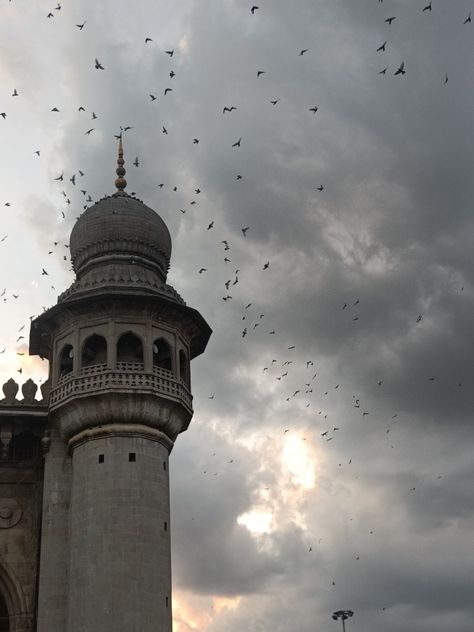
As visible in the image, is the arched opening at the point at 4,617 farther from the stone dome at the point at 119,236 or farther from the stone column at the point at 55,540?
the stone dome at the point at 119,236

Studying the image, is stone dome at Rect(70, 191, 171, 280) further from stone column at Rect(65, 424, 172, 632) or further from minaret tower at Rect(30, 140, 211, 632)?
stone column at Rect(65, 424, 172, 632)

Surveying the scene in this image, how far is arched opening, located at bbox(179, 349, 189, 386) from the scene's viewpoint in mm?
38156

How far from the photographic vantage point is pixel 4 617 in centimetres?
3469

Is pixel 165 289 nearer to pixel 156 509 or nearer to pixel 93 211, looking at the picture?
pixel 93 211

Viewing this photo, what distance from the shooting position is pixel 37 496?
3641cm

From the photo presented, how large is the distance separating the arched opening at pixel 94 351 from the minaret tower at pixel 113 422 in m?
0.05

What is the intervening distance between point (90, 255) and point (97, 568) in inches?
586

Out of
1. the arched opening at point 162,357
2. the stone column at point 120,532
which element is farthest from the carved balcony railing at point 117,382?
the arched opening at point 162,357

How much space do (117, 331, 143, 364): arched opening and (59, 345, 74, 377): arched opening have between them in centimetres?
214

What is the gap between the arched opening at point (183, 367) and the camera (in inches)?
1502

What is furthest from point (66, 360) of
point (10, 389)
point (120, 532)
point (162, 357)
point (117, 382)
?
point (120, 532)

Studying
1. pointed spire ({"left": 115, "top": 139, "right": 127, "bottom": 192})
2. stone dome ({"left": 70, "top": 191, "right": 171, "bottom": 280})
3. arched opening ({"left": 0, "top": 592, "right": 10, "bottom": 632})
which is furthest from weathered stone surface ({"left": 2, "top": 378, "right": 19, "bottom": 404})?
pointed spire ({"left": 115, "top": 139, "right": 127, "bottom": 192})

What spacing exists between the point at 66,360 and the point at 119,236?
248 inches

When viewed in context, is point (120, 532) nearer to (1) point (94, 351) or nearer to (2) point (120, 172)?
(1) point (94, 351)
